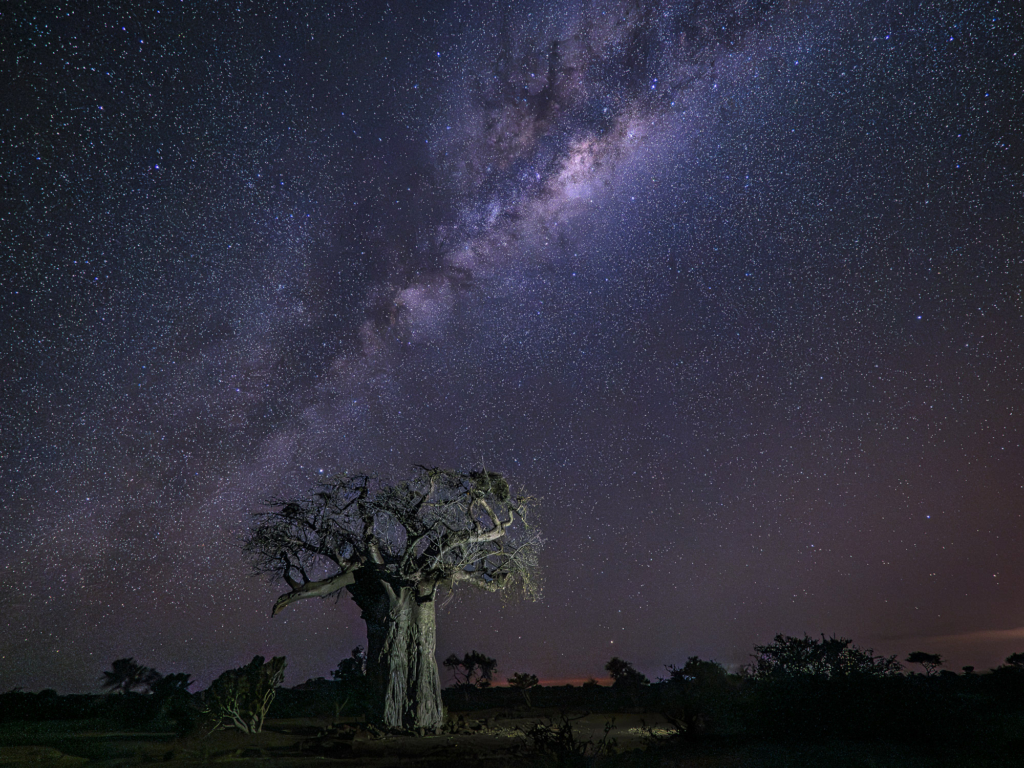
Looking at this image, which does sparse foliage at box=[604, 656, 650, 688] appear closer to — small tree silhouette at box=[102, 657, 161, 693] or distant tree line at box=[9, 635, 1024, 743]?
distant tree line at box=[9, 635, 1024, 743]

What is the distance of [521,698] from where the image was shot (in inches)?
1131

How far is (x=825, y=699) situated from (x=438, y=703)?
9.90 m

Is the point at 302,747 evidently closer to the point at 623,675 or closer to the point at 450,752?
the point at 450,752

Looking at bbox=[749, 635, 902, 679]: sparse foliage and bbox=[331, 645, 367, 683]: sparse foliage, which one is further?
bbox=[331, 645, 367, 683]: sparse foliage

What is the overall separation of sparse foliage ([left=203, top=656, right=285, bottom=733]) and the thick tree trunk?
3019 mm

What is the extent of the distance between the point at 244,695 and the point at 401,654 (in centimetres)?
472

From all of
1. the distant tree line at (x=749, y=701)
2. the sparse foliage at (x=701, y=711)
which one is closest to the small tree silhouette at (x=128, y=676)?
the distant tree line at (x=749, y=701)

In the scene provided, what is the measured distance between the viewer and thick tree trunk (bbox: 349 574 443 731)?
1462 centimetres

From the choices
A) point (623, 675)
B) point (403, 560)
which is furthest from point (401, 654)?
point (623, 675)

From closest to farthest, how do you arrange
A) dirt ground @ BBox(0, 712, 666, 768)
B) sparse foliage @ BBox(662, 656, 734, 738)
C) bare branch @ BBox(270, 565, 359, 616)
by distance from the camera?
dirt ground @ BBox(0, 712, 666, 768) → sparse foliage @ BBox(662, 656, 734, 738) → bare branch @ BBox(270, 565, 359, 616)

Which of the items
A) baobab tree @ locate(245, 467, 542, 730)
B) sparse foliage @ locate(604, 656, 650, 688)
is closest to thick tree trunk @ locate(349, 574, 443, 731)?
baobab tree @ locate(245, 467, 542, 730)

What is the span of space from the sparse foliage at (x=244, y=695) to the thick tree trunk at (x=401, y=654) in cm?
302

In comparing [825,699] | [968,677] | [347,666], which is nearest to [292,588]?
[825,699]

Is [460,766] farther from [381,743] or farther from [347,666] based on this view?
[347,666]
